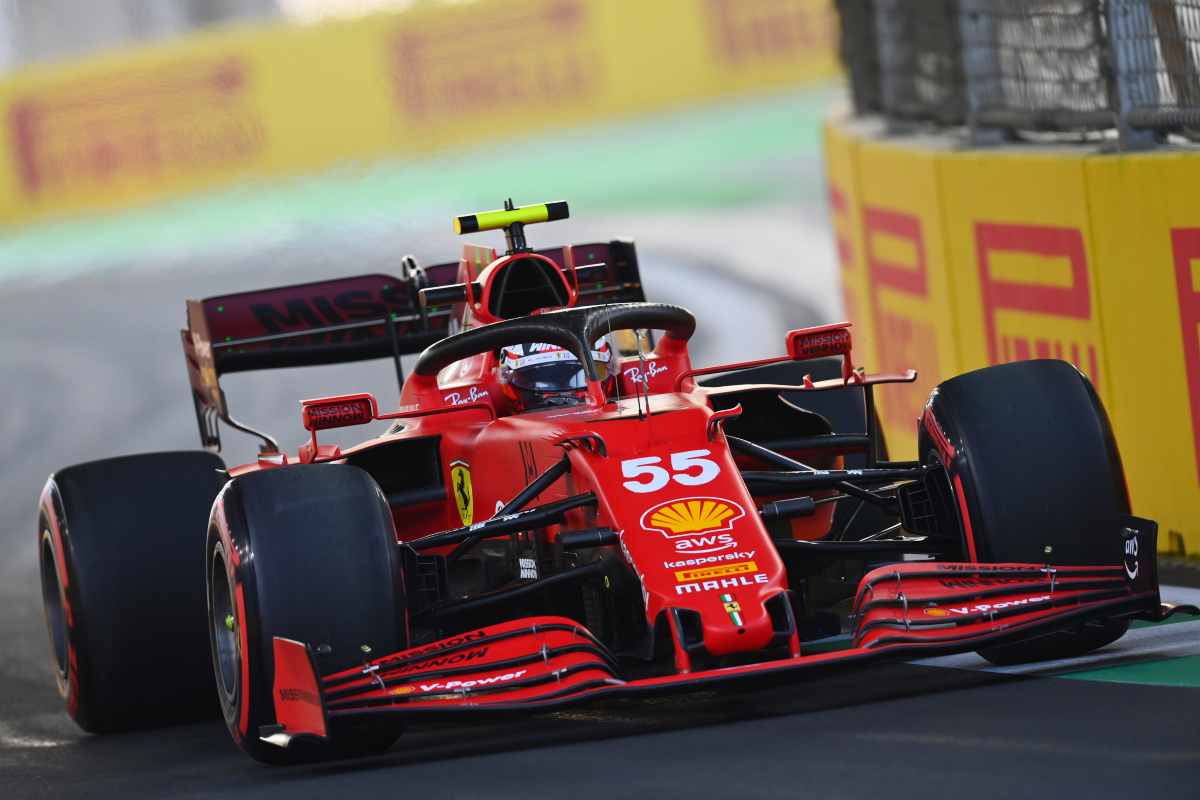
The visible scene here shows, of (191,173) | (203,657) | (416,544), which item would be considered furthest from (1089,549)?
(191,173)

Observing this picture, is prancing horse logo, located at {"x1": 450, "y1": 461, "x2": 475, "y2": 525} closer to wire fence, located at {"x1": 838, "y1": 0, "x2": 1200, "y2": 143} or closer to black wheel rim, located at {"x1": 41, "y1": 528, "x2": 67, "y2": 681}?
black wheel rim, located at {"x1": 41, "y1": 528, "x2": 67, "y2": 681}

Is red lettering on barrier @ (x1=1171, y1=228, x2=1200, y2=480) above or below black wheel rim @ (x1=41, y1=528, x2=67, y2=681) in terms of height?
above

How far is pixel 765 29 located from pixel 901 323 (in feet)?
59.0

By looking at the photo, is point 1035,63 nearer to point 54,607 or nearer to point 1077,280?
point 1077,280

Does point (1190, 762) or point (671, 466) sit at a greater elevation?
point (671, 466)

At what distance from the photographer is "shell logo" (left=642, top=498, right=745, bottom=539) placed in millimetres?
6457

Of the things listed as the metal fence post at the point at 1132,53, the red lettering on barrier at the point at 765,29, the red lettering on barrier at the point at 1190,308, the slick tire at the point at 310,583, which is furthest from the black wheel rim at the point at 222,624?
the red lettering on barrier at the point at 765,29

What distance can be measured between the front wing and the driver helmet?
1698 millimetres

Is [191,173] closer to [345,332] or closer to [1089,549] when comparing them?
[345,332]

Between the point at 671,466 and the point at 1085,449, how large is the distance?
4.13 feet

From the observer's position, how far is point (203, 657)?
25.7ft

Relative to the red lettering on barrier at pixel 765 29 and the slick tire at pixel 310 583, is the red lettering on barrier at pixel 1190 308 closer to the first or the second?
the slick tire at pixel 310 583

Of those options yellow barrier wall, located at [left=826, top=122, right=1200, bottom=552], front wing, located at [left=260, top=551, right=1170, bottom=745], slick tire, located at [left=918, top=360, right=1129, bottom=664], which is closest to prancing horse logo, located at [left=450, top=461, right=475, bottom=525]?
front wing, located at [left=260, top=551, right=1170, bottom=745]

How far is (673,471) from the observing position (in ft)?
22.0
